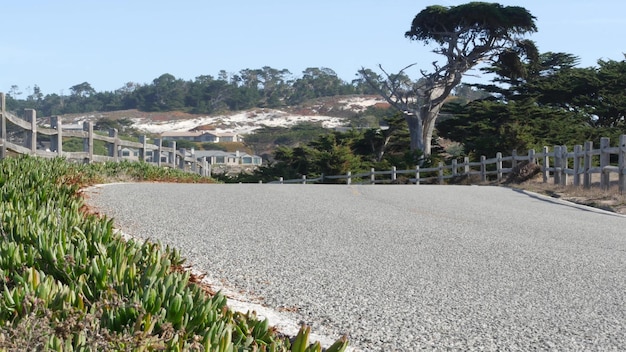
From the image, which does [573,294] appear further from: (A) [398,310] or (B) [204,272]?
(B) [204,272]

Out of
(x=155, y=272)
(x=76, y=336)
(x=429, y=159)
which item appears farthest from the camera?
(x=429, y=159)

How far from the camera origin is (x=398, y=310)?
5855mm

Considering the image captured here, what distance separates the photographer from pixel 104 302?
451 cm

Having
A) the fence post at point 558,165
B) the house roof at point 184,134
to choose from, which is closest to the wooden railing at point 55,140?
the fence post at point 558,165

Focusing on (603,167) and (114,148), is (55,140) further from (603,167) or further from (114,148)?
(603,167)

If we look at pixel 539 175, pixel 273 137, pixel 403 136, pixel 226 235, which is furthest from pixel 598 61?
pixel 273 137

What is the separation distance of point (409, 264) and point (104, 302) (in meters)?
3.81

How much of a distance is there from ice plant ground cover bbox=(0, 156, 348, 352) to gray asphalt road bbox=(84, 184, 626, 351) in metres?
0.88

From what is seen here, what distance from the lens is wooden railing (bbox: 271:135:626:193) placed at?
1809 centimetres

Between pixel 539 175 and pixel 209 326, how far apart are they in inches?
853

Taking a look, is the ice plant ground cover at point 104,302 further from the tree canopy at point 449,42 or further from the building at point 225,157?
the building at point 225,157

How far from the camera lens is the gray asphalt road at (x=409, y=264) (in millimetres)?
5484

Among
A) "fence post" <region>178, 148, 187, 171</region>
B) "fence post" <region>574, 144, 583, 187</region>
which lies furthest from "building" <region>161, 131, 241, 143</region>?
"fence post" <region>574, 144, 583, 187</region>

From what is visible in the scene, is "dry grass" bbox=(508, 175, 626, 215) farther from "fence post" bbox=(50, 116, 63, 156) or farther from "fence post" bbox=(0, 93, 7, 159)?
"fence post" bbox=(0, 93, 7, 159)
